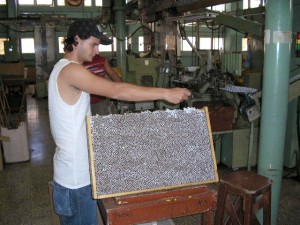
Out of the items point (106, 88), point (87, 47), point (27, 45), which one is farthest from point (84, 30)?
point (27, 45)

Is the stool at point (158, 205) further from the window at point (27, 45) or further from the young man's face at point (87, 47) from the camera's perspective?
the window at point (27, 45)

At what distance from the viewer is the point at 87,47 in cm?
142

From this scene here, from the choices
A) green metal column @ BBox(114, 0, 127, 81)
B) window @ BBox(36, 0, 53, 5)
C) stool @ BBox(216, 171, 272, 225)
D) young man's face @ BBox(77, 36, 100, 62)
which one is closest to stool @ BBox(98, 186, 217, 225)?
stool @ BBox(216, 171, 272, 225)

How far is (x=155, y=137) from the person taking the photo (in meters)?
1.33

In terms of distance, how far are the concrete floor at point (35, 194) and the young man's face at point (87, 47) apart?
156 centimetres

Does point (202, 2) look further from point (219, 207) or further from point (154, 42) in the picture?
point (154, 42)

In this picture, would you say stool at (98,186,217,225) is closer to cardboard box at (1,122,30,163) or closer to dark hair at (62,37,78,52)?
dark hair at (62,37,78,52)

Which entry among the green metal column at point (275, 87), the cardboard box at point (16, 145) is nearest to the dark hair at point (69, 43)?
the green metal column at point (275, 87)

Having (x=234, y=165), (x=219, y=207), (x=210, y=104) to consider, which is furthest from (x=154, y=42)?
(x=219, y=207)

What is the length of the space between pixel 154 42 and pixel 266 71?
3218 mm

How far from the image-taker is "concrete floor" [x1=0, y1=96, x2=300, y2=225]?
2.50m

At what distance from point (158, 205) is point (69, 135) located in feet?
1.63

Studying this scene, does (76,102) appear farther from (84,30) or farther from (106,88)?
(84,30)

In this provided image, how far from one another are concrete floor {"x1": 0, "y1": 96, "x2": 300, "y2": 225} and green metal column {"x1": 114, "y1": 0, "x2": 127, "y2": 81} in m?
1.99
